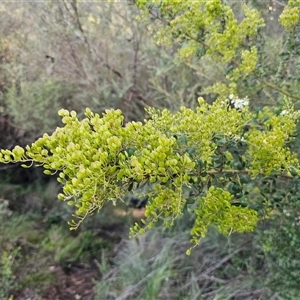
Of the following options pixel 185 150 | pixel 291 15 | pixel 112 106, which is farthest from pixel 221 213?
pixel 112 106

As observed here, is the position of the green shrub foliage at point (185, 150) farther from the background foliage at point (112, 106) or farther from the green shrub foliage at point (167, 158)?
the background foliage at point (112, 106)

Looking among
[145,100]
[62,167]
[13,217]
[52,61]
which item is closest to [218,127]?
[62,167]

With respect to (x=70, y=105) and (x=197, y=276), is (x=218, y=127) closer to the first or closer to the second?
(x=197, y=276)

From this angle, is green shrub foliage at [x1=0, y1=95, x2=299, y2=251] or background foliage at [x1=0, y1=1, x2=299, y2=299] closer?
green shrub foliage at [x1=0, y1=95, x2=299, y2=251]

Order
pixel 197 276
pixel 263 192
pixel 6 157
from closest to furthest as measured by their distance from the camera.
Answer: pixel 6 157 < pixel 263 192 < pixel 197 276

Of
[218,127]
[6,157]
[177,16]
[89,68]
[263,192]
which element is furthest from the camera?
[89,68]

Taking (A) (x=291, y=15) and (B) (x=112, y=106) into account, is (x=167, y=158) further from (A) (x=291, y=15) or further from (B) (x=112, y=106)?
(B) (x=112, y=106)

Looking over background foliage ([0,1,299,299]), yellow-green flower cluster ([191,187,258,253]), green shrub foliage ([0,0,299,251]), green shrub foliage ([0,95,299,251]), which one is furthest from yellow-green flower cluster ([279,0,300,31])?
yellow-green flower cluster ([191,187,258,253])

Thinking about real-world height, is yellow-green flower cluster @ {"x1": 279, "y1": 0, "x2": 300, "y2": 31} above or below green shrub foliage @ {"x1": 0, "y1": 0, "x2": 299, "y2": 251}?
above

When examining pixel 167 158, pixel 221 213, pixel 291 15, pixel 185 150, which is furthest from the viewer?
pixel 291 15

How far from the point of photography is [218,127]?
1419mm

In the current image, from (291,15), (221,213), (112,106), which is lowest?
(221,213)

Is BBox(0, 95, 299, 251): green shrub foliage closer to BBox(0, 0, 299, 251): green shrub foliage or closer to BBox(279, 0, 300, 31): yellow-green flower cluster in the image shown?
BBox(0, 0, 299, 251): green shrub foliage

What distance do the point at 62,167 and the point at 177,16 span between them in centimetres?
123
